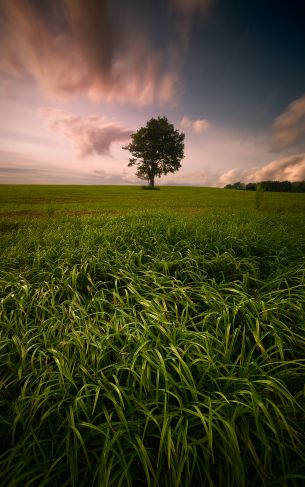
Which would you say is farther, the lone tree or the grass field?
the lone tree

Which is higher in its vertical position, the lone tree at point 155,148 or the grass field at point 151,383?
the lone tree at point 155,148

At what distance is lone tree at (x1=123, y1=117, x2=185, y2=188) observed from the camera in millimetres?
50062

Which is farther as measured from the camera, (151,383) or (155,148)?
(155,148)

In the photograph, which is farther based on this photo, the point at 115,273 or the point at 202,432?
the point at 115,273

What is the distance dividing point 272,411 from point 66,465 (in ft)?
5.21

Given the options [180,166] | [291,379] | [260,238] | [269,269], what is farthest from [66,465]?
[180,166]

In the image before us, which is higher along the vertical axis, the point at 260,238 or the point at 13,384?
the point at 260,238

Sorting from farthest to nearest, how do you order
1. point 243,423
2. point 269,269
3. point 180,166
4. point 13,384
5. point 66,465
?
point 180,166 → point 269,269 → point 13,384 → point 243,423 → point 66,465

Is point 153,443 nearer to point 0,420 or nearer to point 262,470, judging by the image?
point 262,470

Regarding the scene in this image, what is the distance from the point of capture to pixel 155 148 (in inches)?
1983

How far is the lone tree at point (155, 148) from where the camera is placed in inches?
1971

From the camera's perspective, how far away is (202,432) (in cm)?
162

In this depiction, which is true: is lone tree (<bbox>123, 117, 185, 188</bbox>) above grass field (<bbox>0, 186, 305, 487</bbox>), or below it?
above

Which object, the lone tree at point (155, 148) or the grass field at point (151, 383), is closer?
the grass field at point (151, 383)
